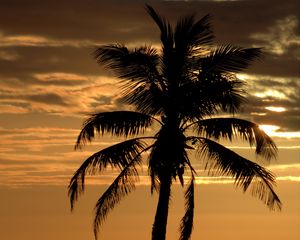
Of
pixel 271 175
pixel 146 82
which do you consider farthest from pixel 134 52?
pixel 271 175

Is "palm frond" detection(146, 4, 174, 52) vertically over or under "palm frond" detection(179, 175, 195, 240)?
over

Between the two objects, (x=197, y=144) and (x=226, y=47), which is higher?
(x=226, y=47)

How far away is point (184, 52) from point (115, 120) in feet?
12.2

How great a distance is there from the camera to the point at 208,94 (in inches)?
1444

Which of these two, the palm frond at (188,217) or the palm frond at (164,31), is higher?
the palm frond at (164,31)

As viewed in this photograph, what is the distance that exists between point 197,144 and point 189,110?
1.32 metres

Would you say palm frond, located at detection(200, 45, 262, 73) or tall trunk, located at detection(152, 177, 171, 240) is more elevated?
palm frond, located at detection(200, 45, 262, 73)

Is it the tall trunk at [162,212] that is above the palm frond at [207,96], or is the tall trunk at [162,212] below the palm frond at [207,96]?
below

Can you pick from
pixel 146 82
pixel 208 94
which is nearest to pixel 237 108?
pixel 208 94

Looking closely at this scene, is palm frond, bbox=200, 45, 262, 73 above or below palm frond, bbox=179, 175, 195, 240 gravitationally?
above

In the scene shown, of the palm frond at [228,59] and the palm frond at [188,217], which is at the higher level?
the palm frond at [228,59]

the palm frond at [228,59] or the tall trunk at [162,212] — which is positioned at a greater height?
the palm frond at [228,59]

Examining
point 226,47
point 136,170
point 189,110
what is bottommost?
point 136,170

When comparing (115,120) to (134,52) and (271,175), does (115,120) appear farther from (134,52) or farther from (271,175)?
(271,175)
